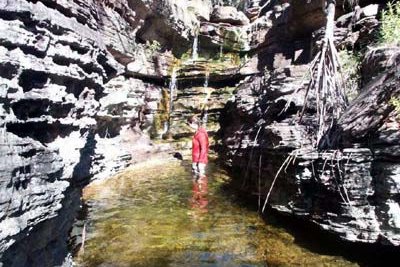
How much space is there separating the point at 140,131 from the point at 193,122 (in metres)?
3.30

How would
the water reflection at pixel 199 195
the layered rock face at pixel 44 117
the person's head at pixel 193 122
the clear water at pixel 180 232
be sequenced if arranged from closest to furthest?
1. the layered rock face at pixel 44 117
2. the clear water at pixel 180 232
3. the water reflection at pixel 199 195
4. the person's head at pixel 193 122

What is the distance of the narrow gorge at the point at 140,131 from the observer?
4.17 m

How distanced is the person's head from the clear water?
29.4ft

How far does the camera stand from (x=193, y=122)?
21797 mm

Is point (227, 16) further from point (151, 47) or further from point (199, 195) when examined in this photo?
point (199, 195)

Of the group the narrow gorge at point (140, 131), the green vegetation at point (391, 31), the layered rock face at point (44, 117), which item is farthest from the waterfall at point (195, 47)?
the layered rock face at point (44, 117)

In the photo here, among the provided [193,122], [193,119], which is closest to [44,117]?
[193,122]

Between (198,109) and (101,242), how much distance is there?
15.2 meters

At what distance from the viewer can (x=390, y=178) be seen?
637cm

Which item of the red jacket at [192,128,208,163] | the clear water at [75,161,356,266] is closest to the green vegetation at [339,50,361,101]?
the clear water at [75,161,356,266]

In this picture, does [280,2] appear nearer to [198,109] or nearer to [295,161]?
[198,109]

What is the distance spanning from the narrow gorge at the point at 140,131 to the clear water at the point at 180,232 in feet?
1.55

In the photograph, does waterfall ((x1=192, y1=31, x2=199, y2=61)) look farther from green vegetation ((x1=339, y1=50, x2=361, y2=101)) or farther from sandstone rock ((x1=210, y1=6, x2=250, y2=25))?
green vegetation ((x1=339, y1=50, x2=361, y2=101))

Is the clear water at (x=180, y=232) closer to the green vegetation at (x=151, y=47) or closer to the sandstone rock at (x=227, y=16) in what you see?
the green vegetation at (x=151, y=47)
